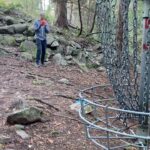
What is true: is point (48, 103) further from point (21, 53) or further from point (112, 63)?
point (21, 53)

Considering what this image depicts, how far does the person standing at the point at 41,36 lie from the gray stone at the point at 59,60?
656mm

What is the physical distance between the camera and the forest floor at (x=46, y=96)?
5.42 metres

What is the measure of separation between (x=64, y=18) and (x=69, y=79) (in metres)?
6.23

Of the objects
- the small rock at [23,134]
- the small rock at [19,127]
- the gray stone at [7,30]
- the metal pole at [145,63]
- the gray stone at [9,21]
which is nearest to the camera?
the metal pole at [145,63]

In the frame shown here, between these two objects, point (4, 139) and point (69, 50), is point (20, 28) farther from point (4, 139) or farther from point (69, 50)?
point (4, 139)

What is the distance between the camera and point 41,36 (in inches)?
449

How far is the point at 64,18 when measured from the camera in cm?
1580

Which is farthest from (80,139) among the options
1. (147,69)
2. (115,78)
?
(147,69)

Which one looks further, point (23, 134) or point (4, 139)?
point (23, 134)

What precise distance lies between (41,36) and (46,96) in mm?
4155

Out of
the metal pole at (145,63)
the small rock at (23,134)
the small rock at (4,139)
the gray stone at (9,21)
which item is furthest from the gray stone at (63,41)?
the metal pole at (145,63)

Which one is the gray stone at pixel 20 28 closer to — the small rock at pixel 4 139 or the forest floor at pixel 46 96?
the forest floor at pixel 46 96

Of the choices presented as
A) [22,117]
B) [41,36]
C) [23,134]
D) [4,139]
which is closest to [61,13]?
[41,36]

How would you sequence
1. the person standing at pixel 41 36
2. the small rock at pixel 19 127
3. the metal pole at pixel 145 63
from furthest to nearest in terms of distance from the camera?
1. the person standing at pixel 41 36
2. the small rock at pixel 19 127
3. the metal pole at pixel 145 63
